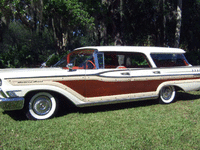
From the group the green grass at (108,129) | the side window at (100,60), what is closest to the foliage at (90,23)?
the side window at (100,60)

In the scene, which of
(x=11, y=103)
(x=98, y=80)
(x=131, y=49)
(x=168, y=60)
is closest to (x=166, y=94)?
(x=168, y=60)

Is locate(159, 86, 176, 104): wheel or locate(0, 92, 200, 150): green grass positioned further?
locate(159, 86, 176, 104): wheel

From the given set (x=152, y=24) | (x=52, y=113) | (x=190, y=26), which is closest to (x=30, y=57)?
(x=52, y=113)

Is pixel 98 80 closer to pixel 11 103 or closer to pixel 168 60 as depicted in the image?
Answer: pixel 11 103

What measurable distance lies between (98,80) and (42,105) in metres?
1.39

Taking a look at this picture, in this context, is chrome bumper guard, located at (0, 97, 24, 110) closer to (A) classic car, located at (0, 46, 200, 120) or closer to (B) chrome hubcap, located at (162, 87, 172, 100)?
(A) classic car, located at (0, 46, 200, 120)

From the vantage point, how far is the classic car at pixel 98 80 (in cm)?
443

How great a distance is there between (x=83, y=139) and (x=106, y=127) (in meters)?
0.72

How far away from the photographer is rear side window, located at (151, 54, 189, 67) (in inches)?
237

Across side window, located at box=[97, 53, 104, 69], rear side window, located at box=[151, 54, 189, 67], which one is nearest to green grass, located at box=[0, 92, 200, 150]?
side window, located at box=[97, 53, 104, 69]

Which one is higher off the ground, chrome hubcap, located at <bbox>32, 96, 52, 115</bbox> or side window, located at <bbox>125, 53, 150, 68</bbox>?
side window, located at <bbox>125, 53, 150, 68</bbox>

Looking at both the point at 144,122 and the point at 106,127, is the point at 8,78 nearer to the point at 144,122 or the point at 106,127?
the point at 106,127

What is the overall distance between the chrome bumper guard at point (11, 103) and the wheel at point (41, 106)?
269mm

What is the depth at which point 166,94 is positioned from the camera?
6.30 metres
